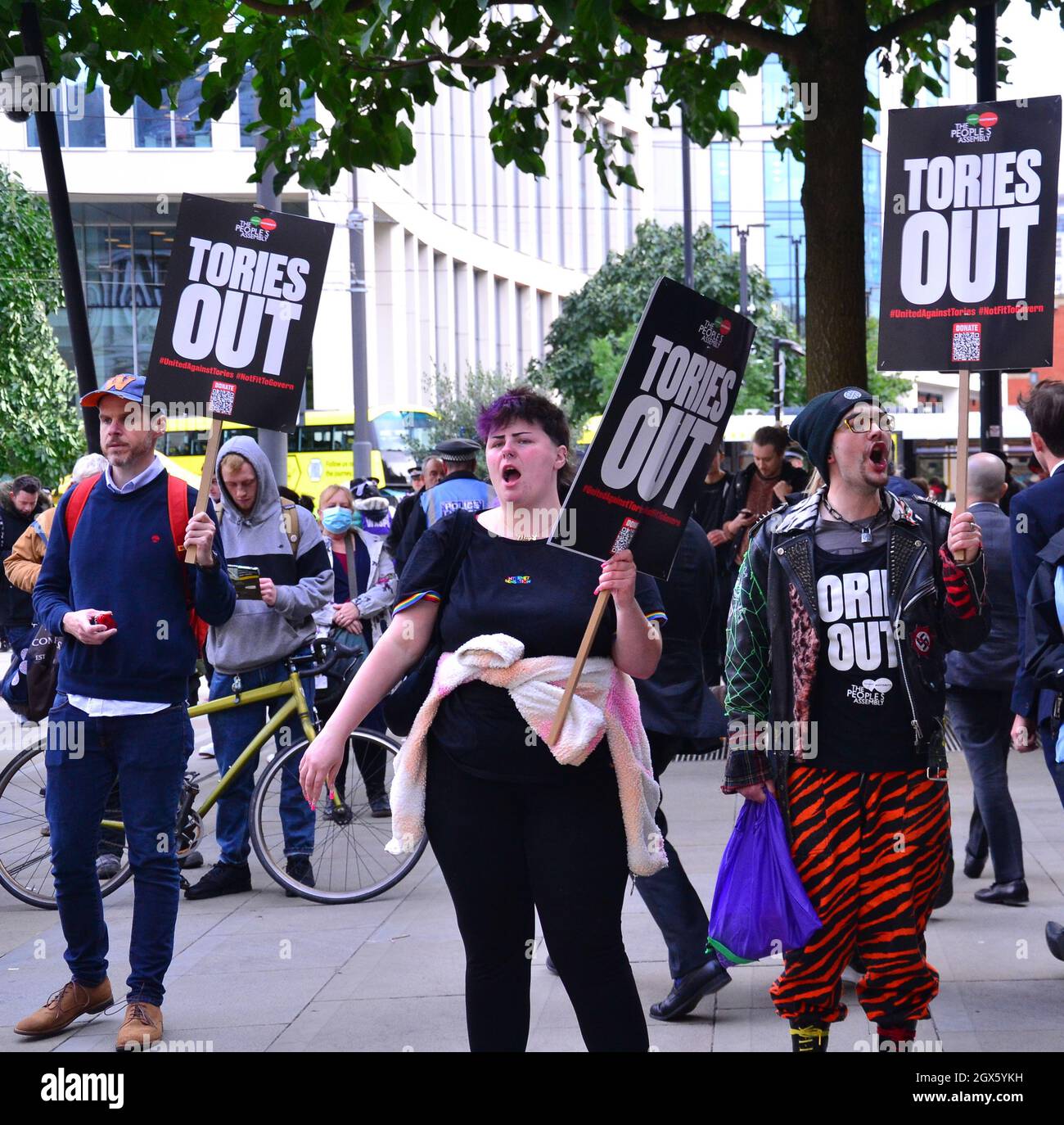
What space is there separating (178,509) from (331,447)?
121 ft

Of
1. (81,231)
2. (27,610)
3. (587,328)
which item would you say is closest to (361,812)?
(27,610)

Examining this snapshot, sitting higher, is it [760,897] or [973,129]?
[973,129]

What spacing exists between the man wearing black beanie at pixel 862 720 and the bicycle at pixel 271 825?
10.5ft

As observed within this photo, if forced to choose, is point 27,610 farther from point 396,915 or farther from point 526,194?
point 526,194

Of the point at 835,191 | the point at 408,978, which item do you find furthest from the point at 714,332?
the point at 835,191

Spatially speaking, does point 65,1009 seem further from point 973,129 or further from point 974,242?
point 973,129

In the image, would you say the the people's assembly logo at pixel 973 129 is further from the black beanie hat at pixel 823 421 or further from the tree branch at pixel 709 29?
the tree branch at pixel 709 29

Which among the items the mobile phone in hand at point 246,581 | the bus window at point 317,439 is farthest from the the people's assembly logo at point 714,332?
the bus window at point 317,439

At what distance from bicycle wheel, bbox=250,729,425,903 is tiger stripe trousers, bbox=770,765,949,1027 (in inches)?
134

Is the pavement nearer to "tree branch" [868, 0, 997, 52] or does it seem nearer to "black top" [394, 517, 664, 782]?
"black top" [394, 517, 664, 782]

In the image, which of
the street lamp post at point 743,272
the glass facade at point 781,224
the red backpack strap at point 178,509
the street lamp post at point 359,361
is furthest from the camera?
the glass facade at point 781,224

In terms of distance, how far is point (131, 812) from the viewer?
5297 mm

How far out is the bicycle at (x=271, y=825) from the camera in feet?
24.0

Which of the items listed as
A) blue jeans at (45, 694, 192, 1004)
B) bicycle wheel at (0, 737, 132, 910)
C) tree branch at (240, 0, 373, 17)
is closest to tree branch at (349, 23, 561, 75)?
tree branch at (240, 0, 373, 17)
